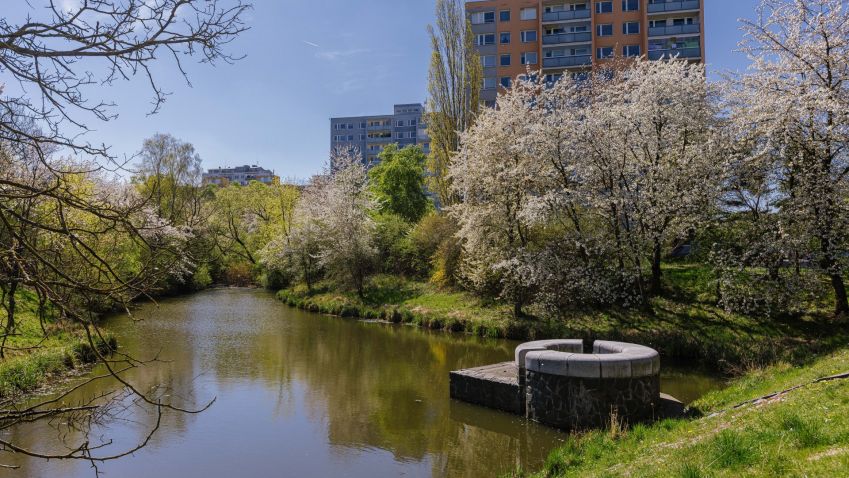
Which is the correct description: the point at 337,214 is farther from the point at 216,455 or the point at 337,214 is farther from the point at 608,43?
the point at 608,43

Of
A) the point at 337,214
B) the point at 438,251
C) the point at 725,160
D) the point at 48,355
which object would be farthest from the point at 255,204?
the point at 725,160

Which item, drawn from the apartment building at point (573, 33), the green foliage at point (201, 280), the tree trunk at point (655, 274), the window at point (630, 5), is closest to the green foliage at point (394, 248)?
the green foliage at point (201, 280)

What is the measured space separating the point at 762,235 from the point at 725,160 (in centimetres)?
254

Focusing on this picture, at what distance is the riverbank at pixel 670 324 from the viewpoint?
14.2 meters

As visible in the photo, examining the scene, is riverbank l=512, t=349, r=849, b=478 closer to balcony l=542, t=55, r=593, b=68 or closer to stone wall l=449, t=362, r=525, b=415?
stone wall l=449, t=362, r=525, b=415

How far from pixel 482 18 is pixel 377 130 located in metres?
44.6

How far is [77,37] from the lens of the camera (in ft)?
9.80

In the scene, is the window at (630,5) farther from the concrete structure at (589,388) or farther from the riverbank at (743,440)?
the concrete structure at (589,388)

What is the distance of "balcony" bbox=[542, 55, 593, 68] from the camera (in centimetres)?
4444

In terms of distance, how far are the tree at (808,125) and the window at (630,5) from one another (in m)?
31.1

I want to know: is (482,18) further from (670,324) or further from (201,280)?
(670,324)

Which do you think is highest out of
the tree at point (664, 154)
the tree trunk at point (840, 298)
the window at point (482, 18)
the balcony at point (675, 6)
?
the window at point (482, 18)

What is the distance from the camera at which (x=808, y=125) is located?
1527 cm

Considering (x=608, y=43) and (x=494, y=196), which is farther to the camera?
(x=608, y=43)
